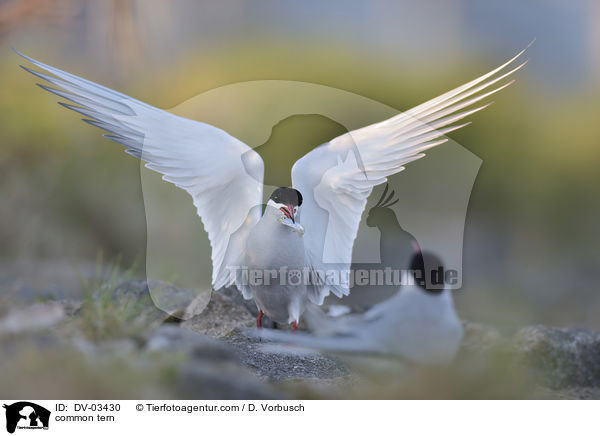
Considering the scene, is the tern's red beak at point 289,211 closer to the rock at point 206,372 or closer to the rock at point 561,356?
the rock at point 206,372

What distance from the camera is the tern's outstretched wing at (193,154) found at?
4.48 feet

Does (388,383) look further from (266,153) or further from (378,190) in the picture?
(266,153)

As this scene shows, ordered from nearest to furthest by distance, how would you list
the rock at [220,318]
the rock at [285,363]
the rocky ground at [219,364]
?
1. the rocky ground at [219,364]
2. the rock at [285,363]
3. the rock at [220,318]

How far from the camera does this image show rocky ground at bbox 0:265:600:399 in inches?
37.7

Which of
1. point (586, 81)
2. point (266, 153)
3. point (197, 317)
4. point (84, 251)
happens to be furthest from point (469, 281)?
point (84, 251)

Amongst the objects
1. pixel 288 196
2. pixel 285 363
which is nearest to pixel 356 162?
pixel 288 196

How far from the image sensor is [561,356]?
1.46m

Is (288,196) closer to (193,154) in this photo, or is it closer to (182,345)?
(193,154)

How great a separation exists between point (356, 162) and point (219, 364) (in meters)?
0.73

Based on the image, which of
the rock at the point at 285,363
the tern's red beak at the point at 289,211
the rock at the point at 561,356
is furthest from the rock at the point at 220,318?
the rock at the point at 561,356
